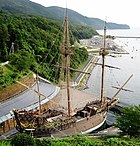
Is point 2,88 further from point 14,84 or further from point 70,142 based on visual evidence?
point 70,142

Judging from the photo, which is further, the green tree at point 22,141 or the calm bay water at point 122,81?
the calm bay water at point 122,81

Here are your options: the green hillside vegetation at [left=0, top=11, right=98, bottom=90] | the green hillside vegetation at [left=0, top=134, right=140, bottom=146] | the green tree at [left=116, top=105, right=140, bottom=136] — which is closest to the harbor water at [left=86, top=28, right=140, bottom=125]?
the green hillside vegetation at [left=0, top=11, right=98, bottom=90]

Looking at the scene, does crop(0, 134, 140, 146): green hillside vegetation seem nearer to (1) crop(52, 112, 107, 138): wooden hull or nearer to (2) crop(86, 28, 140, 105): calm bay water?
(1) crop(52, 112, 107, 138): wooden hull

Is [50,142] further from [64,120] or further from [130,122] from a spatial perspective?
[64,120]

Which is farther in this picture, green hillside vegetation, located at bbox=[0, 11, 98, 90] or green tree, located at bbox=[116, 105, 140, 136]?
green hillside vegetation, located at bbox=[0, 11, 98, 90]

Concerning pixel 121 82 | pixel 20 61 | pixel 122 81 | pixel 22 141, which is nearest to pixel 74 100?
pixel 20 61

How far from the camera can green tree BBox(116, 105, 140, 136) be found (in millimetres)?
23141

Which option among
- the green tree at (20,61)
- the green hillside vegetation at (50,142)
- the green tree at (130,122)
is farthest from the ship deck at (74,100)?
the green hillside vegetation at (50,142)

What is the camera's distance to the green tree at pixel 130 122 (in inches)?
911

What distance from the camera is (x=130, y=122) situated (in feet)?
77.3

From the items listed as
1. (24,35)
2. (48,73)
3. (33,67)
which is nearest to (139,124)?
(33,67)

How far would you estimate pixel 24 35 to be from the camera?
51.2 meters

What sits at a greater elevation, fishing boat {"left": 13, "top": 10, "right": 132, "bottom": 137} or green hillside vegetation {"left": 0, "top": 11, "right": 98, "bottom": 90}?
green hillside vegetation {"left": 0, "top": 11, "right": 98, "bottom": 90}

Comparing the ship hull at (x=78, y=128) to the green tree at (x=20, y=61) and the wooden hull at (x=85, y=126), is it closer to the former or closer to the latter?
the wooden hull at (x=85, y=126)
